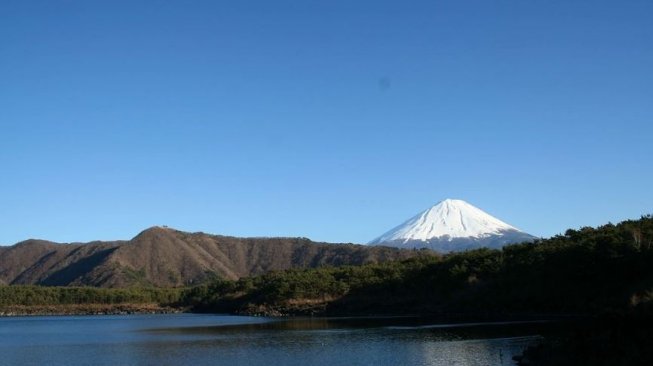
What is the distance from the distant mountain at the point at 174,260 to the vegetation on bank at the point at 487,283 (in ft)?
186

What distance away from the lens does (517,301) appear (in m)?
65.9

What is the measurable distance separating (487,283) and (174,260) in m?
119

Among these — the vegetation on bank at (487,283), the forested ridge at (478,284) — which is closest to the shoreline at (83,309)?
the forested ridge at (478,284)

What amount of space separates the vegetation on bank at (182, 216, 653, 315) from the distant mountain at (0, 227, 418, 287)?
2227 inches

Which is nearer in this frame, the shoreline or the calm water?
the calm water

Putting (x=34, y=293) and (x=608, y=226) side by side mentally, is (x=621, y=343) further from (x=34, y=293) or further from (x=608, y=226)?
(x=34, y=293)

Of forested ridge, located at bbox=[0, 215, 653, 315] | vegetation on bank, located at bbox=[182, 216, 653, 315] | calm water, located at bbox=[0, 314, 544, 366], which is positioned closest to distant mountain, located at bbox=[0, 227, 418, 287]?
forested ridge, located at bbox=[0, 215, 653, 315]

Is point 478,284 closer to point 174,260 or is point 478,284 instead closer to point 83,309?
point 83,309

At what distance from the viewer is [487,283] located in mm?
73250

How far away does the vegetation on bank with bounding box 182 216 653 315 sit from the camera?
56.1m

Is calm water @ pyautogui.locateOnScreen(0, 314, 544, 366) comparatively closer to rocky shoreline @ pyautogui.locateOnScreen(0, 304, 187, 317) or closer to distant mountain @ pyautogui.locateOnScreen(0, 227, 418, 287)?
rocky shoreline @ pyautogui.locateOnScreen(0, 304, 187, 317)

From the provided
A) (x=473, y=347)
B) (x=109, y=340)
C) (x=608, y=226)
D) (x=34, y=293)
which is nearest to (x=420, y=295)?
(x=608, y=226)

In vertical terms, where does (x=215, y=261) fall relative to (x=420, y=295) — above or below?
above

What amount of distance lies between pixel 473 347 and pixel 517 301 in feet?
110
